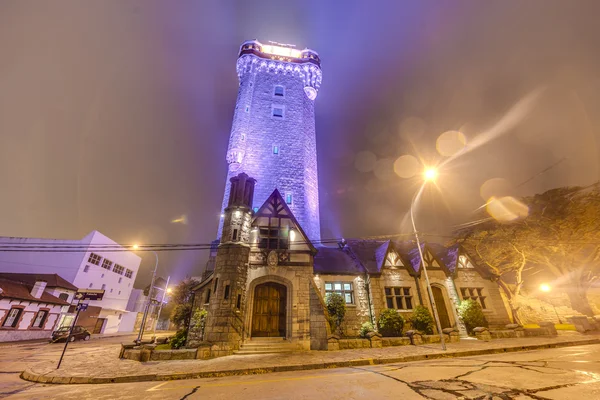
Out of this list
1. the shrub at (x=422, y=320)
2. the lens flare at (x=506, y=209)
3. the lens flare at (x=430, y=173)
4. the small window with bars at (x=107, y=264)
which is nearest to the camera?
the lens flare at (x=430, y=173)

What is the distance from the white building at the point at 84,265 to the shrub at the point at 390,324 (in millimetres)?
29108

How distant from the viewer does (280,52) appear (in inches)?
1417

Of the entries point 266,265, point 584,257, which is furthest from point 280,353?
point 584,257

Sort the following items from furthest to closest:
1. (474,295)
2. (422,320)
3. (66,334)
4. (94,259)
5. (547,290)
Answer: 1. (94,259)
2. (547,290)
3. (66,334)
4. (474,295)
5. (422,320)

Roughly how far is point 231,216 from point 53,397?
10412mm

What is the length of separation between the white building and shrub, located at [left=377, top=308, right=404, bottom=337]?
95.5ft

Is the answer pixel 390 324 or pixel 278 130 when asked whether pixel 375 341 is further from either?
pixel 278 130

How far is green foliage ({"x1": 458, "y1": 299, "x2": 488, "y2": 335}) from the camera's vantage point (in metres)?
17.1

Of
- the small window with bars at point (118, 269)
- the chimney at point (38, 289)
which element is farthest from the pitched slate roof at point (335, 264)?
the small window with bars at point (118, 269)

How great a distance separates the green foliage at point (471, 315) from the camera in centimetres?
1712

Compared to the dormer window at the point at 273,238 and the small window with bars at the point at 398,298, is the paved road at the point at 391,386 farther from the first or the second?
the small window with bars at the point at 398,298

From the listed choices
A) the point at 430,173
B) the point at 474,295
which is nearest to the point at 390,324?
the point at 474,295

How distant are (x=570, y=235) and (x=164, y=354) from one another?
3323cm

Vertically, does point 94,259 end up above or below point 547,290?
above
